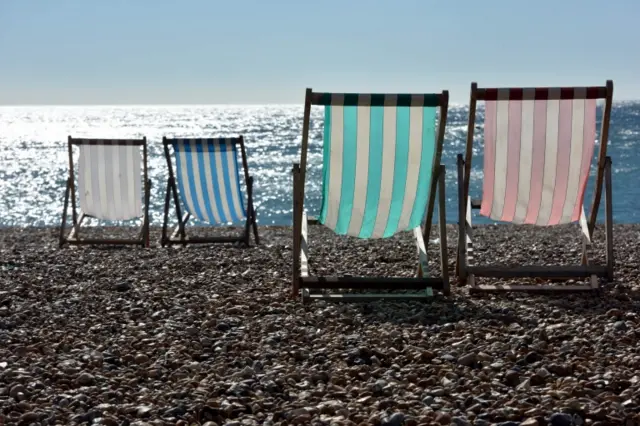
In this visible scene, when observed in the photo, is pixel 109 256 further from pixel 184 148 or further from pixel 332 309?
pixel 332 309

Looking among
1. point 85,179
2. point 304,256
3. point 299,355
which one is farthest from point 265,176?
point 299,355

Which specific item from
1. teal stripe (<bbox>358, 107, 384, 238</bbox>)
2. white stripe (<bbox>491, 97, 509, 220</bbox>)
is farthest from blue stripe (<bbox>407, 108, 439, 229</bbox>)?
white stripe (<bbox>491, 97, 509, 220</bbox>)

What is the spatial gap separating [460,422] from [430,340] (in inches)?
38.5

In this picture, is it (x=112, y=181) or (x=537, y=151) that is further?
(x=112, y=181)

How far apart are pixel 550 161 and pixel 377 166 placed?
960 mm

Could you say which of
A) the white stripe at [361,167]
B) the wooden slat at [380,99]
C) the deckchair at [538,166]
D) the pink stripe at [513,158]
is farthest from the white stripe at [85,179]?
the pink stripe at [513,158]

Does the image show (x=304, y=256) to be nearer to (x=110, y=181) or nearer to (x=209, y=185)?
(x=209, y=185)

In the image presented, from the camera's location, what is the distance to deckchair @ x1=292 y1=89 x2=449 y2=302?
14.0ft

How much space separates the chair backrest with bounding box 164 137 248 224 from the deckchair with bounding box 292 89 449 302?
3.01m

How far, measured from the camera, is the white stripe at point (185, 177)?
737 centimetres

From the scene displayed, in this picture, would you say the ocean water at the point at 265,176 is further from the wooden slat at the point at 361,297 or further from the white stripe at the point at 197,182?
the wooden slat at the point at 361,297

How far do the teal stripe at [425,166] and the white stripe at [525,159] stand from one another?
0.49 metres

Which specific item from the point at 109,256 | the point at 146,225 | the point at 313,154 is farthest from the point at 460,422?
the point at 313,154

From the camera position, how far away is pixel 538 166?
445 centimetres
